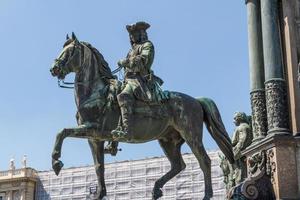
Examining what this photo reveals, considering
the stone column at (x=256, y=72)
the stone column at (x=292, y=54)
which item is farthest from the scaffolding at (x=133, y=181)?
the stone column at (x=292, y=54)

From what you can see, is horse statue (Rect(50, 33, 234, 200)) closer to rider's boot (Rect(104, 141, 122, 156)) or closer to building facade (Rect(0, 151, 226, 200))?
rider's boot (Rect(104, 141, 122, 156))

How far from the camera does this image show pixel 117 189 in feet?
172

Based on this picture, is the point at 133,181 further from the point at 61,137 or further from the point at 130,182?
the point at 61,137

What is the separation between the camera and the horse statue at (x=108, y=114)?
14.5 meters

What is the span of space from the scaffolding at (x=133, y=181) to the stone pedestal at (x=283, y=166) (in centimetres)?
3151

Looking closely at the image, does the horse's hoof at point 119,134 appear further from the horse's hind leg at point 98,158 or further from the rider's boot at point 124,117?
the horse's hind leg at point 98,158

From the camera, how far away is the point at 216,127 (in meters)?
15.6

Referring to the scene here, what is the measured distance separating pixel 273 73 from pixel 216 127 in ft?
6.12

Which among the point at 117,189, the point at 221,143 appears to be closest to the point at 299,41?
the point at 221,143

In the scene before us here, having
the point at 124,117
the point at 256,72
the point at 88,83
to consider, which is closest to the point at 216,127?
the point at 256,72

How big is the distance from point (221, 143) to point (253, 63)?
1774 millimetres

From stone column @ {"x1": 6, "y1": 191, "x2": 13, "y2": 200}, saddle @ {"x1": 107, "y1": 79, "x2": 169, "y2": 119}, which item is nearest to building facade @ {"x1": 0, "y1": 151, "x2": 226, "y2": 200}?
stone column @ {"x1": 6, "y1": 191, "x2": 13, "y2": 200}

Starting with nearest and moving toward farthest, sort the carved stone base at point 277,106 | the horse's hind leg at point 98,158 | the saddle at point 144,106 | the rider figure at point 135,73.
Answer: the carved stone base at point 277,106, the rider figure at point 135,73, the saddle at point 144,106, the horse's hind leg at point 98,158

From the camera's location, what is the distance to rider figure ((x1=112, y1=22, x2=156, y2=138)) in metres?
14.4
